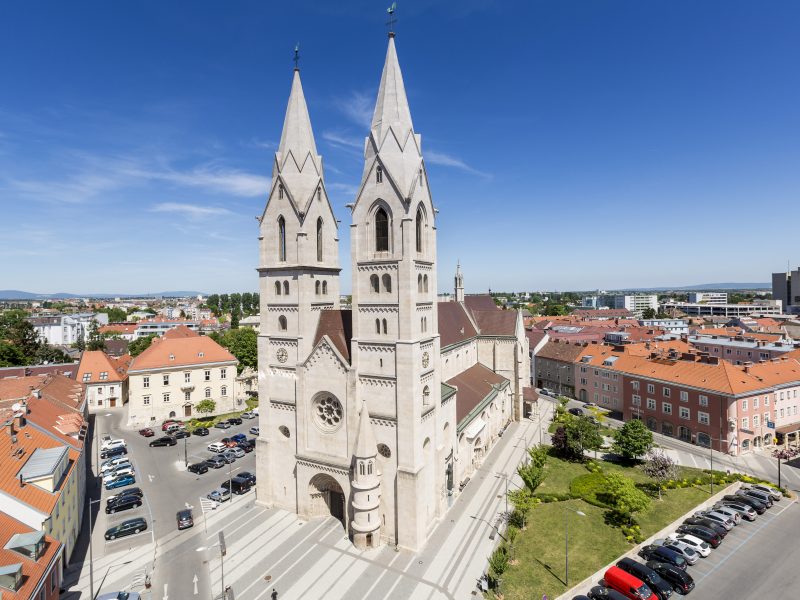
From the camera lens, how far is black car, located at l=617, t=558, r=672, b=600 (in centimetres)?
2747

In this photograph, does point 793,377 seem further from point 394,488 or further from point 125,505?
point 125,505

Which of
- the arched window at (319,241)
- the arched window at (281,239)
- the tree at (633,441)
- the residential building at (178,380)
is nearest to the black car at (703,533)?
the tree at (633,441)

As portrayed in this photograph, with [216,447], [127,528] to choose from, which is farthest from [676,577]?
[216,447]

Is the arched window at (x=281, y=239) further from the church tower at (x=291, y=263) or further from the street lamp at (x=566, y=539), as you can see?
the street lamp at (x=566, y=539)

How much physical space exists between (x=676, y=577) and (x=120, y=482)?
5079 centimetres

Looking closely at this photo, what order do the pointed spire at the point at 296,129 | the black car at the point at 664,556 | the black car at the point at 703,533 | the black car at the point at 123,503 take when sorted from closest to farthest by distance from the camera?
the black car at the point at 664,556 < the black car at the point at 703,533 < the pointed spire at the point at 296,129 < the black car at the point at 123,503

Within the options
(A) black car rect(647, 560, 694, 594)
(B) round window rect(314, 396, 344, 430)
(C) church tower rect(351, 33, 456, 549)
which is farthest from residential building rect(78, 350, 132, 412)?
(A) black car rect(647, 560, 694, 594)

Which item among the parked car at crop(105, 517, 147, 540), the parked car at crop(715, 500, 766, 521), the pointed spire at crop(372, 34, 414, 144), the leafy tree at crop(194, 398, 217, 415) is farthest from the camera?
the leafy tree at crop(194, 398, 217, 415)

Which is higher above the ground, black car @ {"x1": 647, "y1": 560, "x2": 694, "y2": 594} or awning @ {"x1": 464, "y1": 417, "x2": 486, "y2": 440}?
awning @ {"x1": 464, "y1": 417, "x2": 486, "y2": 440}

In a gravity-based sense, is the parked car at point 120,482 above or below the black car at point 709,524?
above

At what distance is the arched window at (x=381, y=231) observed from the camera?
112 ft

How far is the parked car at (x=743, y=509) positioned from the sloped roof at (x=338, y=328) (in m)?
37.0

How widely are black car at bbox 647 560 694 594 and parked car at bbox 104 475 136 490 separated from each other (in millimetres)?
49161

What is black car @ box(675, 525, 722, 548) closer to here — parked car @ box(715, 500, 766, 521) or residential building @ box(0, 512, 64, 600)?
parked car @ box(715, 500, 766, 521)
